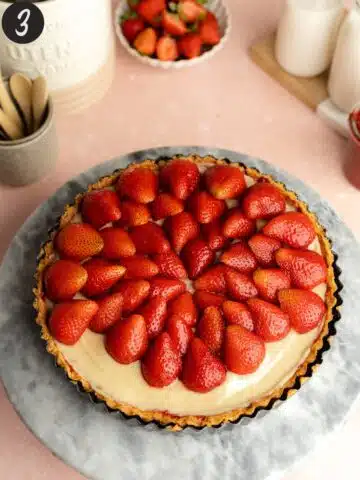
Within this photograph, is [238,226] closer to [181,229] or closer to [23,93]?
[181,229]

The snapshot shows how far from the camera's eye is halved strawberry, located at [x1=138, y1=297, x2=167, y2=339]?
1.10m

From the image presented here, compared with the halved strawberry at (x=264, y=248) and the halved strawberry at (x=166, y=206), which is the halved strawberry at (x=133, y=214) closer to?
the halved strawberry at (x=166, y=206)

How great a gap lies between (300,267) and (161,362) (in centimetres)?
30

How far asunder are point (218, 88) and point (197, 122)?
13cm

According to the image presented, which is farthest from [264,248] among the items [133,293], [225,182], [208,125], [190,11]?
[190,11]

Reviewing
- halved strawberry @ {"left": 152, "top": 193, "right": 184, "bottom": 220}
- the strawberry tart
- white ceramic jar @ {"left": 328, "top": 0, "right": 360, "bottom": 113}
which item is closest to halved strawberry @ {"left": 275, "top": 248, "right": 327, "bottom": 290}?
the strawberry tart

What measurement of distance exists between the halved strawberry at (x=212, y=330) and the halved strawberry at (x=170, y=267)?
0.32 ft

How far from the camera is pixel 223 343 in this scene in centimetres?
110

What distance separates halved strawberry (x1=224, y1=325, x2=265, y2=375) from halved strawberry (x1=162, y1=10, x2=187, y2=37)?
0.85m

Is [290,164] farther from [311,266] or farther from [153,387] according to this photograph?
[153,387]

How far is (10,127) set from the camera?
4.41ft

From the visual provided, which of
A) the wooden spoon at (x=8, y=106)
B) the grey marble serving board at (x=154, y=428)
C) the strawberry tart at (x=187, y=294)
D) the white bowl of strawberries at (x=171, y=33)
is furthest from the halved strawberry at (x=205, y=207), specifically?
the white bowl of strawberries at (x=171, y=33)

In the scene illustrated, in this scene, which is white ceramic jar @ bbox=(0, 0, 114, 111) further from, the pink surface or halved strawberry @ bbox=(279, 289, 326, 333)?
halved strawberry @ bbox=(279, 289, 326, 333)

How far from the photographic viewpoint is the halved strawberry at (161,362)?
3.49 ft
